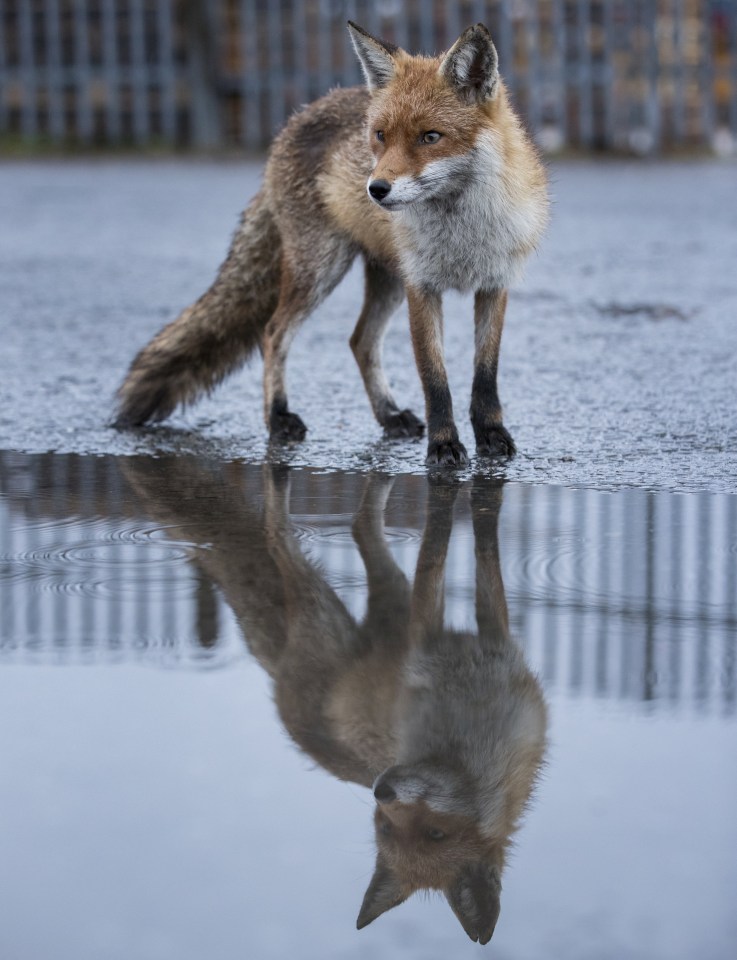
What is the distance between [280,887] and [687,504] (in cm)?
263

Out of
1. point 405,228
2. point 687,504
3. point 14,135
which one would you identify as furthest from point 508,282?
point 14,135

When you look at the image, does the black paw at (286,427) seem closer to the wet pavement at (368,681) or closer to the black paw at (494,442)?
the wet pavement at (368,681)

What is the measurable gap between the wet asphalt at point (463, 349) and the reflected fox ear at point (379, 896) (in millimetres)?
2733

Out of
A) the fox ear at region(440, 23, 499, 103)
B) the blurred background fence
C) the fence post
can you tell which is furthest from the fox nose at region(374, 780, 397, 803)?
the fence post

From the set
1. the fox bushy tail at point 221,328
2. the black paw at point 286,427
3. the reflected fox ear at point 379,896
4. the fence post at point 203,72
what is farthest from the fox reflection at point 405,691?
the fence post at point 203,72

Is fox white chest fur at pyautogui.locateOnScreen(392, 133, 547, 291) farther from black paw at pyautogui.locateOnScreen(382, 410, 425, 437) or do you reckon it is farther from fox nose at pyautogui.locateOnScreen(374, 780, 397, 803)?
fox nose at pyautogui.locateOnScreen(374, 780, 397, 803)

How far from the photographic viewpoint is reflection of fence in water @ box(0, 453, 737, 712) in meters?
3.31

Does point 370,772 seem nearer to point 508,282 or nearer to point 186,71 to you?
point 508,282

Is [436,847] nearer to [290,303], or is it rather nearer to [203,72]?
[290,303]

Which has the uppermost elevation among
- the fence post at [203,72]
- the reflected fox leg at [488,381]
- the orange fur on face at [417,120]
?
the fence post at [203,72]

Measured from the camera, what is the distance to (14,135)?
80.1ft

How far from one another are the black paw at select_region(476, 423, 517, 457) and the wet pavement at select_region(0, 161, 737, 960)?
14 cm

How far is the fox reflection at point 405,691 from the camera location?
2.47 metres

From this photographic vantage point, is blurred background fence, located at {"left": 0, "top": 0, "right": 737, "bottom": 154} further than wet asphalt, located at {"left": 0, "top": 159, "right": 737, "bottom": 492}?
Yes
